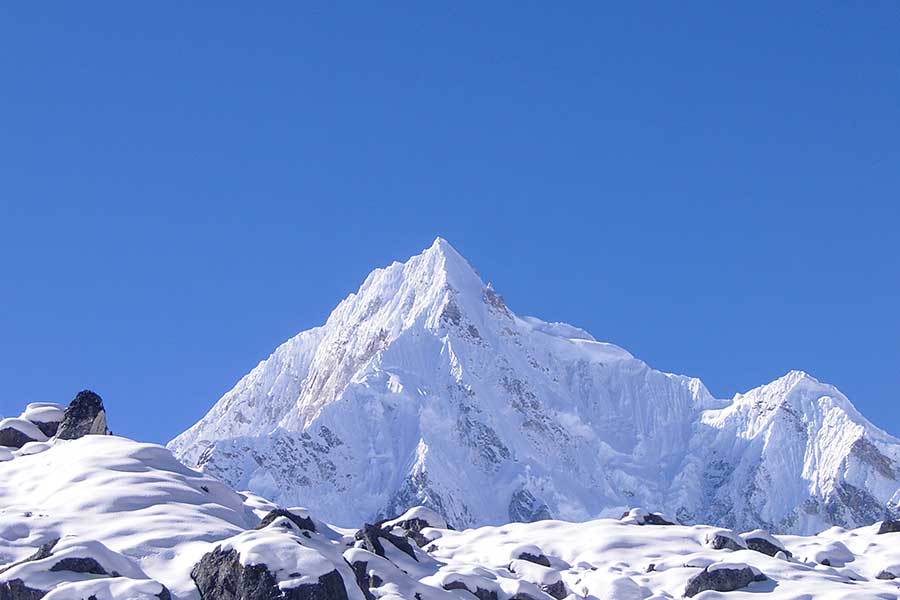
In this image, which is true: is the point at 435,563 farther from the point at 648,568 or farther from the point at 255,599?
the point at 255,599

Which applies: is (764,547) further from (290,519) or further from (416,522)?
(290,519)

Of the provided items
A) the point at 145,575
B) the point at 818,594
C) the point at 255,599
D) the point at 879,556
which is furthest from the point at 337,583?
the point at 879,556

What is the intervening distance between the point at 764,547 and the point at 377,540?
31980 mm

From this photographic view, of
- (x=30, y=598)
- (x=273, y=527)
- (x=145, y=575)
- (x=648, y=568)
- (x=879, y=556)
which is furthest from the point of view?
(x=879, y=556)

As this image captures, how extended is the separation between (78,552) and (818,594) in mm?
40319

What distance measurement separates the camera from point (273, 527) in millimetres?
64688

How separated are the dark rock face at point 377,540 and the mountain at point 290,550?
3.8 inches

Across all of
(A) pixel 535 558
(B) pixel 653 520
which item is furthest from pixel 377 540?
(B) pixel 653 520

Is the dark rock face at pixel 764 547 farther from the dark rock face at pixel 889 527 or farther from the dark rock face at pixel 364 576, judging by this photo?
the dark rock face at pixel 364 576

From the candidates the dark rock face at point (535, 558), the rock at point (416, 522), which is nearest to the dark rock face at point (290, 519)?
the dark rock face at point (535, 558)

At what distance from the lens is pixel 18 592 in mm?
55594

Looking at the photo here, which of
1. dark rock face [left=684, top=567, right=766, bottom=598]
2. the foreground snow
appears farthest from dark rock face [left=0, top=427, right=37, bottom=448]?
dark rock face [left=684, top=567, right=766, bottom=598]

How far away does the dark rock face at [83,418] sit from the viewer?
91375 mm

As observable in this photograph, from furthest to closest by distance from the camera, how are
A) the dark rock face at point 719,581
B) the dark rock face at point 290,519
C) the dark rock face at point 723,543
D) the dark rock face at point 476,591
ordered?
the dark rock face at point 723,543 → the dark rock face at point 719,581 → the dark rock face at point 476,591 → the dark rock face at point 290,519
